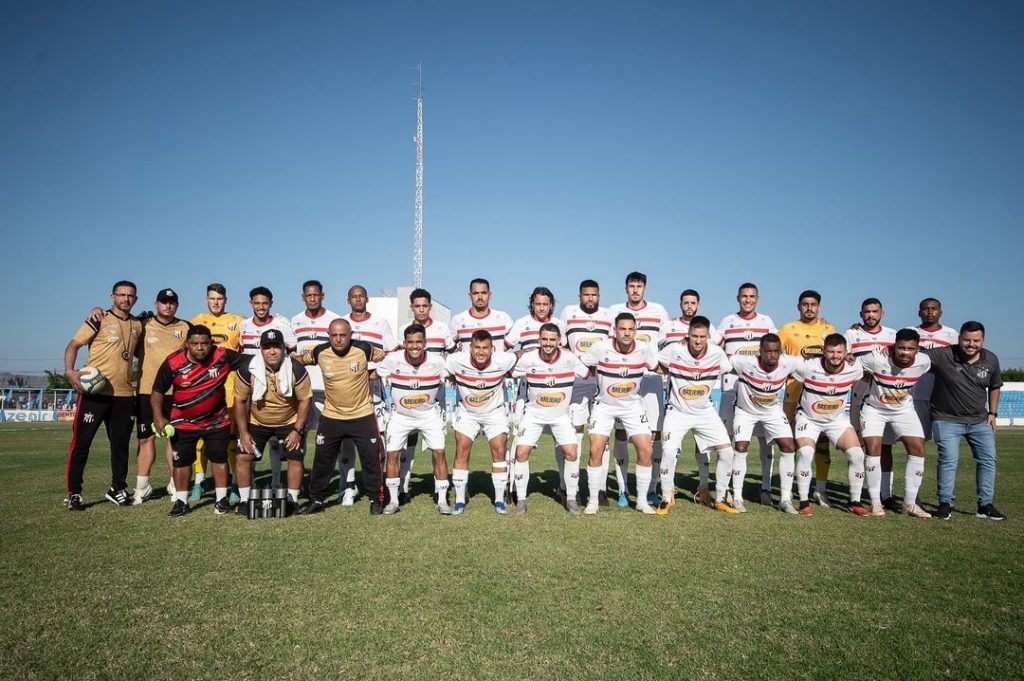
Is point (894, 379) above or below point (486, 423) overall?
above

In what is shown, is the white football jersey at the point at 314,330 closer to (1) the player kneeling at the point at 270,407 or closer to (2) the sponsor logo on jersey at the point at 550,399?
(1) the player kneeling at the point at 270,407

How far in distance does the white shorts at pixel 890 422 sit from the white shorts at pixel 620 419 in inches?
118

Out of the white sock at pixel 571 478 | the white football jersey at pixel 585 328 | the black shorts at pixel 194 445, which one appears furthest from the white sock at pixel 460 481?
the black shorts at pixel 194 445

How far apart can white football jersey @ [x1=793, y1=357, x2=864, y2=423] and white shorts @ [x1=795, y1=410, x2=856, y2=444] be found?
47 millimetres

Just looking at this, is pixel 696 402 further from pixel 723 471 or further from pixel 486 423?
pixel 486 423

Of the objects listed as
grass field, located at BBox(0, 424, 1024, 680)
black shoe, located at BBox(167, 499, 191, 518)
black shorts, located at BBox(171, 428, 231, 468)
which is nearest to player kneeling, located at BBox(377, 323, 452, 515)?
grass field, located at BBox(0, 424, 1024, 680)

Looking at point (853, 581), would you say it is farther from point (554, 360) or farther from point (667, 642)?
point (554, 360)

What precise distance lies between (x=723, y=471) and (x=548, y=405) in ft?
8.09

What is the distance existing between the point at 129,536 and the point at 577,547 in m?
4.57

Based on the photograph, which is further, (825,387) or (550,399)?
(825,387)

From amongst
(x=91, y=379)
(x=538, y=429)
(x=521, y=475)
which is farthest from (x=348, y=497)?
(x=91, y=379)

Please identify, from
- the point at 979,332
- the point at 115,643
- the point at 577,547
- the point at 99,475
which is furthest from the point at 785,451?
the point at 99,475

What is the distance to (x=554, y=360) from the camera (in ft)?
26.0

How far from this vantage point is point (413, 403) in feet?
26.0
